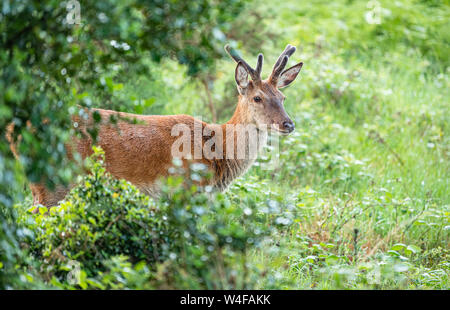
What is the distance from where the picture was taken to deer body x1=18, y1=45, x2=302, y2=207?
5297 millimetres

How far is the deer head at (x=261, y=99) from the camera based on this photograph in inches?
225

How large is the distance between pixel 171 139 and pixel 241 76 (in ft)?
3.13

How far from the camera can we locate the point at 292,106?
8398mm

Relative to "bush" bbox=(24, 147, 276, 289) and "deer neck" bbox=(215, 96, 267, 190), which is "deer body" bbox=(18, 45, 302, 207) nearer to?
"deer neck" bbox=(215, 96, 267, 190)

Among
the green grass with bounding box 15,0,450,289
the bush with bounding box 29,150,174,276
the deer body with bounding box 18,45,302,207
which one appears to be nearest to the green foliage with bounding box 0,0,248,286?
the bush with bounding box 29,150,174,276

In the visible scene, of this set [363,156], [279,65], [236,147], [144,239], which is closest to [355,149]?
[363,156]

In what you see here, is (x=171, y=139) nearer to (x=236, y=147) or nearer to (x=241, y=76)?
(x=236, y=147)

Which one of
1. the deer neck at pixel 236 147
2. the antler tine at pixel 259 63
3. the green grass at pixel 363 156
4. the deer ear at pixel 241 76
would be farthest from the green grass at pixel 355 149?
the antler tine at pixel 259 63

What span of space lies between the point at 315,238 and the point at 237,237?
2369 millimetres

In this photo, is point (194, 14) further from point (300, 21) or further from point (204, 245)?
point (300, 21)

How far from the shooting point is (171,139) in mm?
5574

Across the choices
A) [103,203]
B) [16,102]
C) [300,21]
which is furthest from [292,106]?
[16,102]
